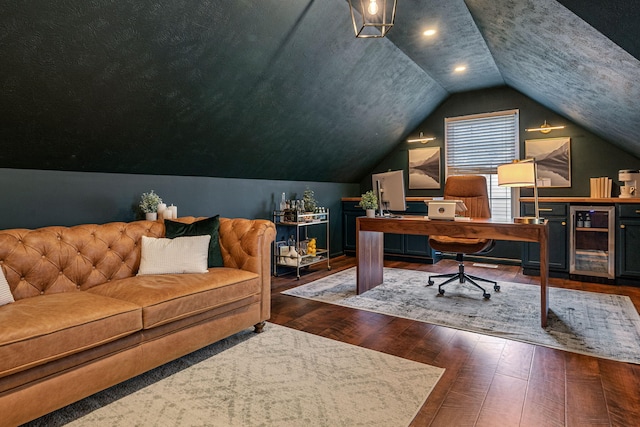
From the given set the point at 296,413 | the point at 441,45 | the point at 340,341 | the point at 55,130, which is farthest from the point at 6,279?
the point at 441,45

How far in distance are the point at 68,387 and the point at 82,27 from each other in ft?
6.35

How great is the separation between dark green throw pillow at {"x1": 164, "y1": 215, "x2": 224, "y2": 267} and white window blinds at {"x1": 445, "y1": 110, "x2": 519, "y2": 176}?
435cm

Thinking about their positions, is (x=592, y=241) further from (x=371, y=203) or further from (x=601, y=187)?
(x=371, y=203)

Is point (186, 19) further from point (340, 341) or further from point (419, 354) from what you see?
point (419, 354)

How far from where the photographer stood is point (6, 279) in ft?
7.04

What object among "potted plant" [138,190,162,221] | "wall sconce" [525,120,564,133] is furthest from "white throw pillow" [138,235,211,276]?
"wall sconce" [525,120,564,133]

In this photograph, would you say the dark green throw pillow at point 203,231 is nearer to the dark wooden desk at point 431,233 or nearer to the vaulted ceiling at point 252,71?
the vaulted ceiling at point 252,71

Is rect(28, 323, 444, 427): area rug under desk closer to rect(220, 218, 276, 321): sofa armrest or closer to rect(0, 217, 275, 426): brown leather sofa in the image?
rect(0, 217, 275, 426): brown leather sofa

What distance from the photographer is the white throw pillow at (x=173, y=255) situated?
2.72 m

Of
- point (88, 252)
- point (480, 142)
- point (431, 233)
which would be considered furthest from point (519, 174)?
point (88, 252)

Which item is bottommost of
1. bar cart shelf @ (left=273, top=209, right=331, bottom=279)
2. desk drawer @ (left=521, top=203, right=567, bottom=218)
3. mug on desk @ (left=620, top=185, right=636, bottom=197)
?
bar cart shelf @ (left=273, top=209, right=331, bottom=279)

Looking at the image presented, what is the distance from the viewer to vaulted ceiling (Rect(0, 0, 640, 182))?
2193 millimetres

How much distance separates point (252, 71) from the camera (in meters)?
3.20

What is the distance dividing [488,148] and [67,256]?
18.2 ft
